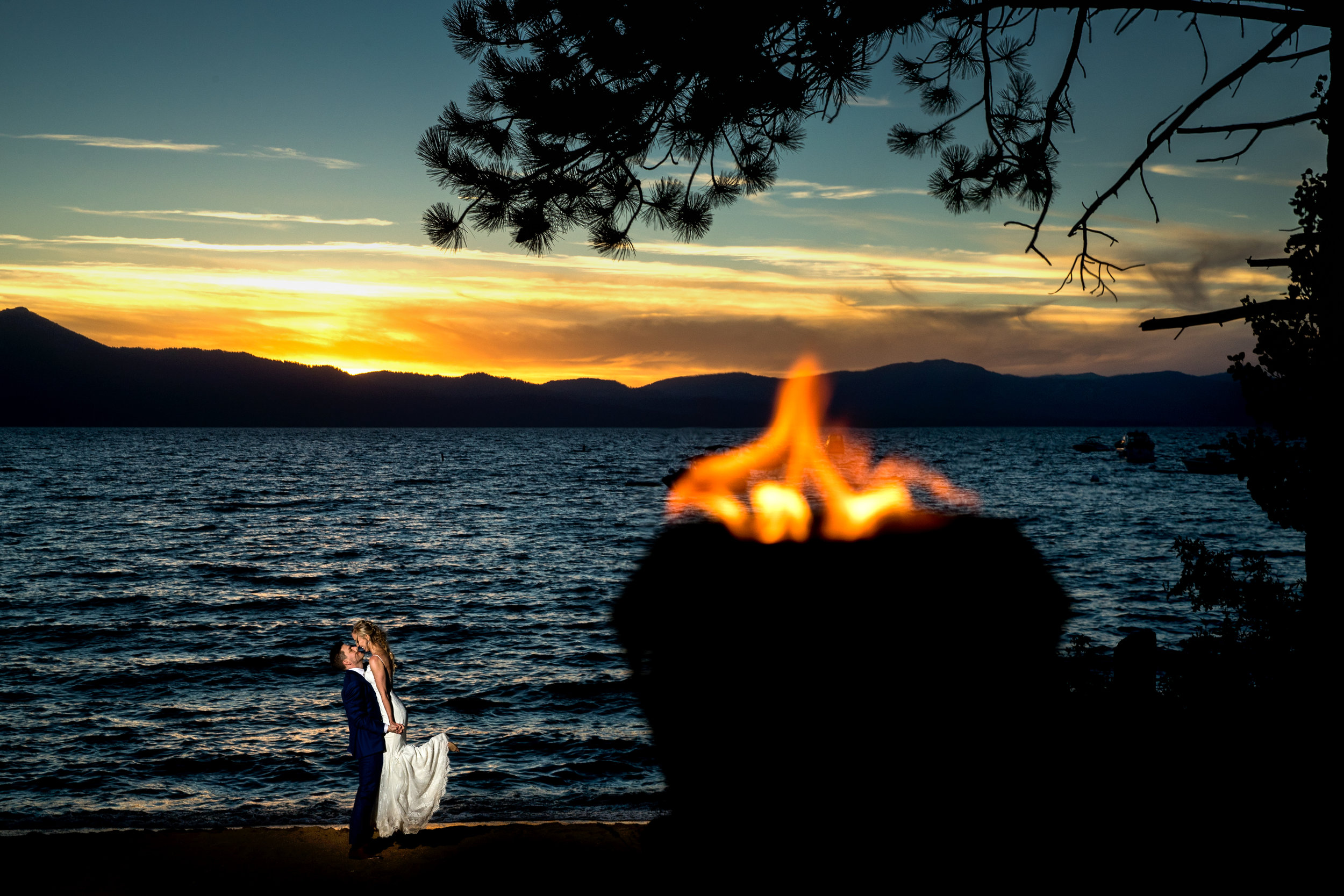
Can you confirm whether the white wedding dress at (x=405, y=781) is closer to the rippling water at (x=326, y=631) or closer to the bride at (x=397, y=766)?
the bride at (x=397, y=766)

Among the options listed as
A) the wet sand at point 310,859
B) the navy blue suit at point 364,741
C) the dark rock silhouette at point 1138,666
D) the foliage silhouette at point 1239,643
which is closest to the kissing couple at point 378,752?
the navy blue suit at point 364,741

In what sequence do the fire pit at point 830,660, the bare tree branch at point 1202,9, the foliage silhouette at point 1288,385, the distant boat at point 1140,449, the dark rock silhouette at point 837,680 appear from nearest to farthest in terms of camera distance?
the bare tree branch at point 1202,9, the foliage silhouette at point 1288,385, the dark rock silhouette at point 837,680, the fire pit at point 830,660, the distant boat at point 1140,449

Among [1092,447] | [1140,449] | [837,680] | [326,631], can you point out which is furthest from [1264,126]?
[1092,447]

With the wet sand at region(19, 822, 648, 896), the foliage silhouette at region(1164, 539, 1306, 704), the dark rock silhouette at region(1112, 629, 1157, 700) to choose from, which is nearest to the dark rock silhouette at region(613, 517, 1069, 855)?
the wet sand at region(19, 822, 648, 896)

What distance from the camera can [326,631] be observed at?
22.2 m

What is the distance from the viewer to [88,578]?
96.7 ft

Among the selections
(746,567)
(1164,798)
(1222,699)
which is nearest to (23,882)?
(1164,798)

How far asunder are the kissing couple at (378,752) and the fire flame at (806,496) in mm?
33610

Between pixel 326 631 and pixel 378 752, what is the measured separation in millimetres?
16792

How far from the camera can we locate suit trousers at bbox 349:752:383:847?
22.4 ft

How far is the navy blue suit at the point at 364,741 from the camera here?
6.80 metres

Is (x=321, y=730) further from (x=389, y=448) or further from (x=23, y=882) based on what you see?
(x=389, y=448)

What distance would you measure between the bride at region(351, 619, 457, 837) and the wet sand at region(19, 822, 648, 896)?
22cm

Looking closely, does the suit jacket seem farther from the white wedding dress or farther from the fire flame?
the fire flame
